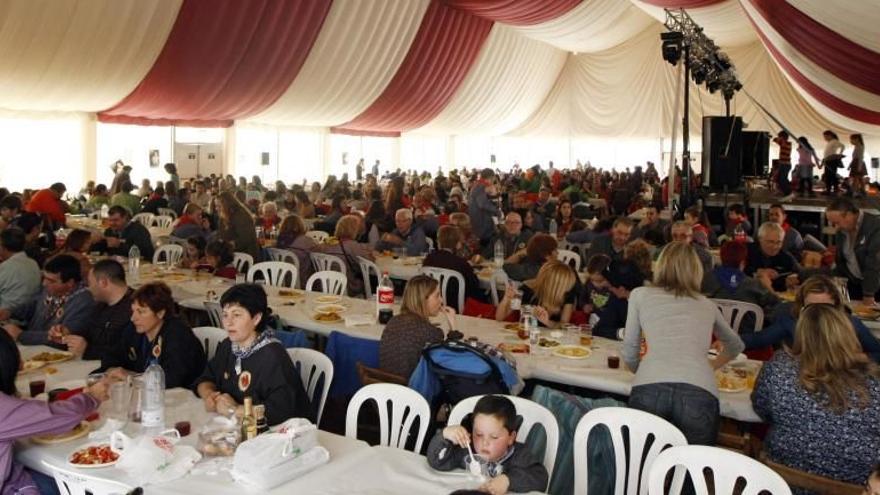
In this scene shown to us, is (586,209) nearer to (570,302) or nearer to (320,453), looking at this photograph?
(570,302)

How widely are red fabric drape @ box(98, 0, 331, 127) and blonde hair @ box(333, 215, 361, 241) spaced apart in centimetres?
655

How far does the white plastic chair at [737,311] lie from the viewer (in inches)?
222

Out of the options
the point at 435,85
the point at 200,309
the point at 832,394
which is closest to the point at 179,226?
the point at 200,309

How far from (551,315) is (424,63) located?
14.2 m

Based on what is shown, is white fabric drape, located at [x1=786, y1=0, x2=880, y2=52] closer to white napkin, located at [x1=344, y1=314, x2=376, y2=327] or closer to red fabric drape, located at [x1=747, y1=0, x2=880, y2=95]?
red fabric drape, located at [x1=747, y1=0, x2=880, y2=95]

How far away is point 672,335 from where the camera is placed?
3666 mm

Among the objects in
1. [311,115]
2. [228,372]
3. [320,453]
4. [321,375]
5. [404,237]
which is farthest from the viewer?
[311,115]

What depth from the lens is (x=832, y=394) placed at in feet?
10.3

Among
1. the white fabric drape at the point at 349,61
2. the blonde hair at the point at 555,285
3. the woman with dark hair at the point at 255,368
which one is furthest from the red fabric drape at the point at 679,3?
the woman with dark hair at the point at 255,368

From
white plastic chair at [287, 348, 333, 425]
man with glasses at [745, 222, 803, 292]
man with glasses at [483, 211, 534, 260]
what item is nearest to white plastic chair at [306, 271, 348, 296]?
man with glasses at [483, 211, 534, 260]

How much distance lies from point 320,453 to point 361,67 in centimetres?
1491

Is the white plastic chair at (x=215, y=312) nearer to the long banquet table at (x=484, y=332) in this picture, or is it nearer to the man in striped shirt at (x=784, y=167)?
the long banquet table at (x=484, y=332)

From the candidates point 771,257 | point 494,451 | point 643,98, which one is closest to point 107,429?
point 494,451

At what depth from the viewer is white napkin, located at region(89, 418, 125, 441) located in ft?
10.4
